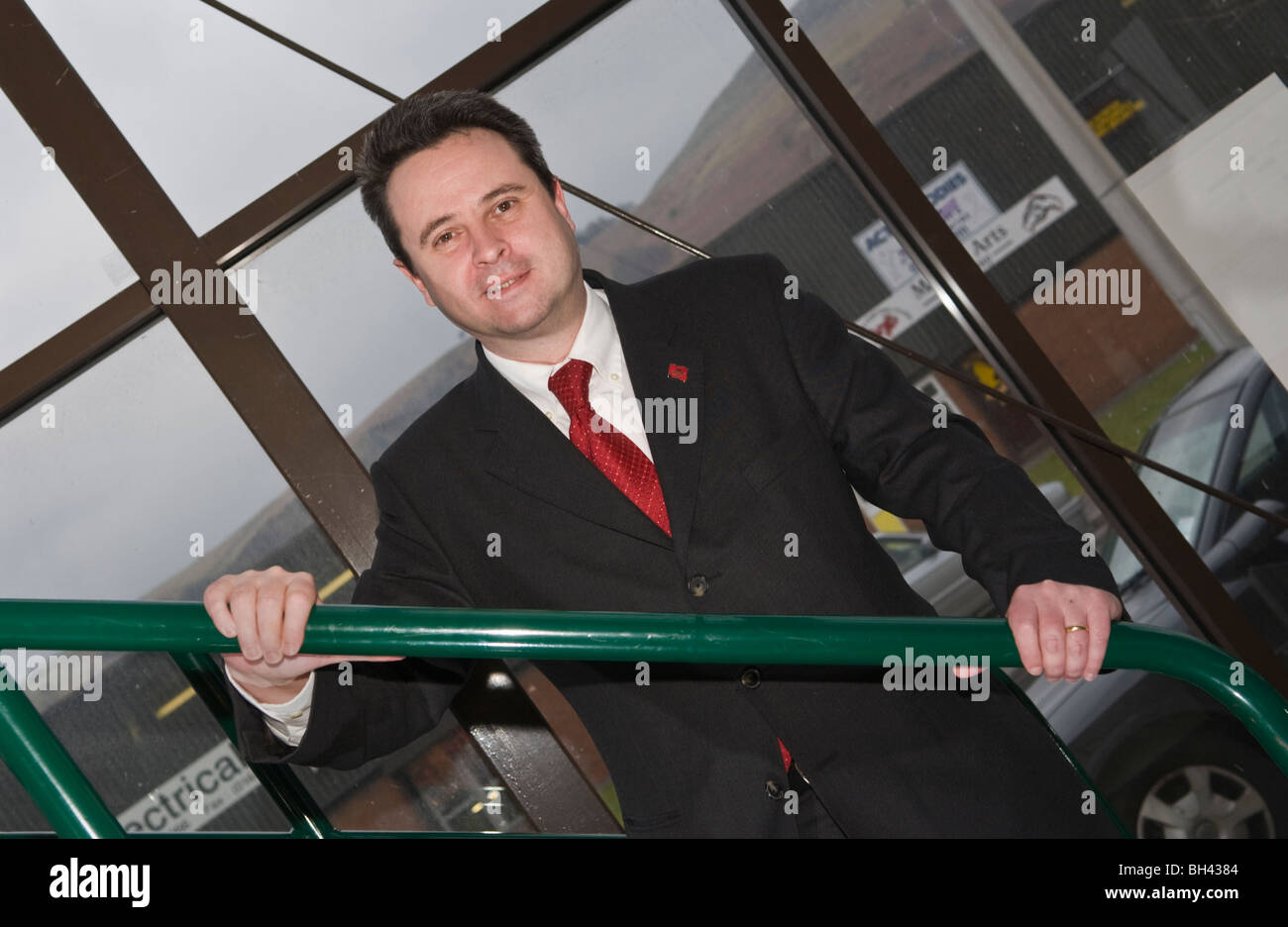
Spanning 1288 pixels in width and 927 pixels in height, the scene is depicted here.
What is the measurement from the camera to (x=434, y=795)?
102 inches

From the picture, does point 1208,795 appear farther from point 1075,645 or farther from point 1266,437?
point 1075,645

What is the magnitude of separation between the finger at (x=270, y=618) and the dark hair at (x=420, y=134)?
79 centimetres

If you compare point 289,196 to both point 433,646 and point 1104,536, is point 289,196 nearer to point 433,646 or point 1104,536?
point 433,646

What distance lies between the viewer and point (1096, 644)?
130 cm

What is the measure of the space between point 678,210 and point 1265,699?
1824mm

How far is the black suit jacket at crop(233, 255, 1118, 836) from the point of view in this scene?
1.56 metres

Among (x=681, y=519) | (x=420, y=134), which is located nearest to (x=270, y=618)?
(x=681, y=519)

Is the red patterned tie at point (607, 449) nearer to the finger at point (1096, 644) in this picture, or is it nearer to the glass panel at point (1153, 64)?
the finger at point (1096, 644)

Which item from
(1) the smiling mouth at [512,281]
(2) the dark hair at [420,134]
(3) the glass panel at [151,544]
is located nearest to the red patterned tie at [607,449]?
(1) the smiling mouth at [512,281]

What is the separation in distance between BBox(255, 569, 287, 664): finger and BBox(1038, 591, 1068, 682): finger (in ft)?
2.59

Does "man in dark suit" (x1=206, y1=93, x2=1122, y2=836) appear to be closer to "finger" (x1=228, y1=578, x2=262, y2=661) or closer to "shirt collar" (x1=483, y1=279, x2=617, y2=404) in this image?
"shirt collar" (x1=483, y1=279, x2=617, y2=404)

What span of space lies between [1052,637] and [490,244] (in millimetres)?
972
